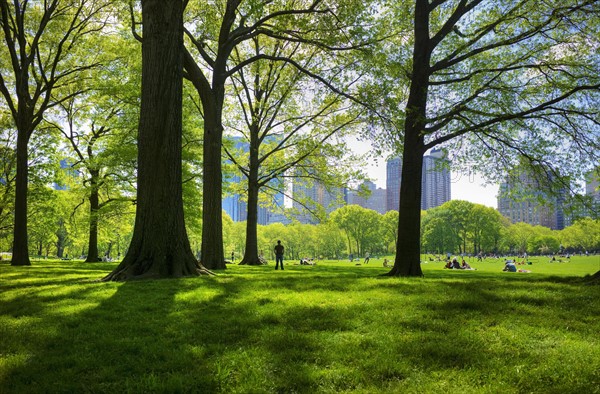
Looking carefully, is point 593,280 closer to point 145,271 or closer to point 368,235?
point 145,271

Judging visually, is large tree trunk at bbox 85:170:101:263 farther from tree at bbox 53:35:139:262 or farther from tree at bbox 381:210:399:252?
tree at bbox 381:210:399:252

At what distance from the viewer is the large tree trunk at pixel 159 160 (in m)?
9.17

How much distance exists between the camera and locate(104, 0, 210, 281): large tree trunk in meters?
9.17

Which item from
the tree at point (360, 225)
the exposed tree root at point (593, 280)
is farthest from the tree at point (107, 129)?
the tree at point (360, 225)

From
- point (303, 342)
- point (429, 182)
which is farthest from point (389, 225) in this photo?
point (303, 342)

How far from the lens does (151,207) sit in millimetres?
9148

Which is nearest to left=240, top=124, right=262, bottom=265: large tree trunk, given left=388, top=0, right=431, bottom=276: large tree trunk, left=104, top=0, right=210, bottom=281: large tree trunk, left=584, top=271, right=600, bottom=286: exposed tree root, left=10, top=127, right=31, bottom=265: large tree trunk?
left=10, top=127, right=31, bottom=265: large tree trunk

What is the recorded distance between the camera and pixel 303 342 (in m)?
4.20

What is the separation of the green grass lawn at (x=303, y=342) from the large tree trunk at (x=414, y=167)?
532 centimetres

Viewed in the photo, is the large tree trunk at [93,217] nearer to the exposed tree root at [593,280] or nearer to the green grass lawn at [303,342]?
the green grass lawn at [303,342]

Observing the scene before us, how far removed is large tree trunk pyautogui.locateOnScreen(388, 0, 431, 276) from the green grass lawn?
5.32 m

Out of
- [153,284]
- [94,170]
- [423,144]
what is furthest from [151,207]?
[94,170]

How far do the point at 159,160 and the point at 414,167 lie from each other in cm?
771

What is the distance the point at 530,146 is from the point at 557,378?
12109 mm
